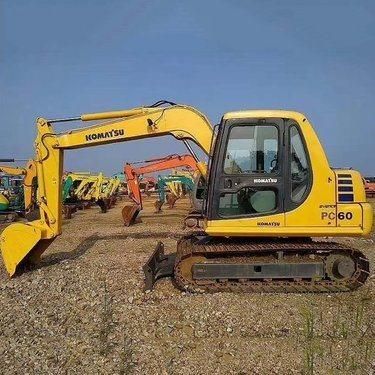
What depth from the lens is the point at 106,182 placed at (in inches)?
1164

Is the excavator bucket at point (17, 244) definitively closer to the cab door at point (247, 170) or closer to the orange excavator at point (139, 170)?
the cab door at point (247, 170)

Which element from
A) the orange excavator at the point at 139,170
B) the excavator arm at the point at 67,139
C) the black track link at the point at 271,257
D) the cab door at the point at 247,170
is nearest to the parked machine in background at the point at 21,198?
the orange excavator at the point at 139,170

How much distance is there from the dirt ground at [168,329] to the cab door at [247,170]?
4.64ft

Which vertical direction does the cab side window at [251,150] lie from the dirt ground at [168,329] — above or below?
above

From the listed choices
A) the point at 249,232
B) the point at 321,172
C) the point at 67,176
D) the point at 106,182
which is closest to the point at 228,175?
→ the point at 249,232

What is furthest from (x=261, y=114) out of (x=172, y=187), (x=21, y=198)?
(x=172, y=187)

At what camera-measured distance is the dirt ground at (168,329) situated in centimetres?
466

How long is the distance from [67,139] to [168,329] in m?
4.64

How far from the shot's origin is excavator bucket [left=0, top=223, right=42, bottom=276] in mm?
8344

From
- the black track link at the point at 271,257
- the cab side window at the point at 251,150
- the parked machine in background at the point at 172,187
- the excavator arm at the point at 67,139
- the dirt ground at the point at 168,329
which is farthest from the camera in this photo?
the parked machine in background at the point at 172,187

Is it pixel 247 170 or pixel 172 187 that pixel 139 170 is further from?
pixel 247 170

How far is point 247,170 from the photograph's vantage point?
7.25 metres

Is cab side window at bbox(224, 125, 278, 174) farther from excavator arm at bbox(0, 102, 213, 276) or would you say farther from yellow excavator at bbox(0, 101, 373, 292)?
excavator arm at bbox(0, 102, 213, 276)

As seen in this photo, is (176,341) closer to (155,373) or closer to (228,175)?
(155,373)
